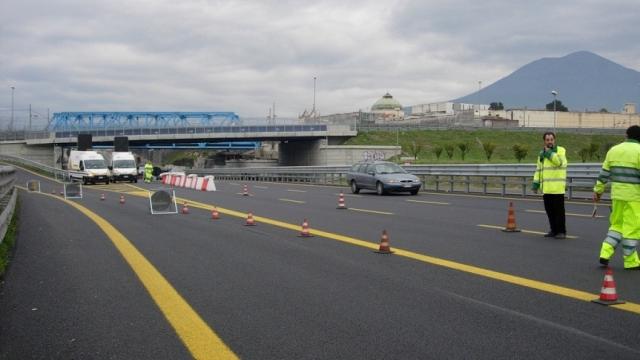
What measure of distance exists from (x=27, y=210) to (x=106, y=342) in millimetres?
17474

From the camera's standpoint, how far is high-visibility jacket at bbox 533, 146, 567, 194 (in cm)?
1242

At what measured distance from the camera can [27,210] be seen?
71.4ft

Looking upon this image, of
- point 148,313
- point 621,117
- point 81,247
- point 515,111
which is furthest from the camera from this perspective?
point 515,111

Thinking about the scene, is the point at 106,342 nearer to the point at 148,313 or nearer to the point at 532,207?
the point at 148,313

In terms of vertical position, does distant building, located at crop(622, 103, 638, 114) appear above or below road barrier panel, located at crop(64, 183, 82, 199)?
above

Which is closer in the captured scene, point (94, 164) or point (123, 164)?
point (94, 164)

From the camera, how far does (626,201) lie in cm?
878

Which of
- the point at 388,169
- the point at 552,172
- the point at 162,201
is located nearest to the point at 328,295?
the point at 552,172

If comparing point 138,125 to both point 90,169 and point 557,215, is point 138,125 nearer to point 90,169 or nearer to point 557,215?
point 90,169

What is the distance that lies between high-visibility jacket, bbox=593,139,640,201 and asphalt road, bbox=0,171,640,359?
0.96 metres

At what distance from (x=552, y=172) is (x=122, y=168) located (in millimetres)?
43339

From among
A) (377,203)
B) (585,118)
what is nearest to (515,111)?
(585,118)

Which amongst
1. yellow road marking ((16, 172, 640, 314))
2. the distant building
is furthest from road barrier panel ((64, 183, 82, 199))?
the distant building

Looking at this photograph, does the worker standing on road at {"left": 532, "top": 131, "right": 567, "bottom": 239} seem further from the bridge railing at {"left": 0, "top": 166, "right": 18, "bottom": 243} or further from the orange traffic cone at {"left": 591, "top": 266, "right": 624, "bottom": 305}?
the bridge railing at {"left": 0, "top": 166, "right": 18, "bottom": 243}
